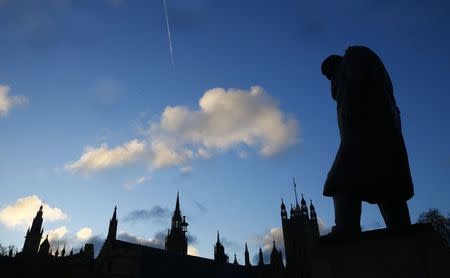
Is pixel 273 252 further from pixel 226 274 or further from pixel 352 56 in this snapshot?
pixel 352 56

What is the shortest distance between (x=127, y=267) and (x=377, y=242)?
149 feet

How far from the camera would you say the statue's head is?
5589 mm

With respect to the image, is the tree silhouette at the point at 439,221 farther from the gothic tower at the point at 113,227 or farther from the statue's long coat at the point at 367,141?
the gothic tower at the point at 113,227

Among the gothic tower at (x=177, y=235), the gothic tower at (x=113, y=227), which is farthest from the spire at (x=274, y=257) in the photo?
the gothic tower at (x=113, y=227)

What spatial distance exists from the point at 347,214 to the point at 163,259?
151 ft

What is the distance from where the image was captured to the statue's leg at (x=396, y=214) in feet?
14.5

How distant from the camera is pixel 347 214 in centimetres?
438

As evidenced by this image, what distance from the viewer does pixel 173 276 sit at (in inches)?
1827

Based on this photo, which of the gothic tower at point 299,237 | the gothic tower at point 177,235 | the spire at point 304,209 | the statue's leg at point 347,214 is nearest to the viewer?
the statue's leg at point 347,214

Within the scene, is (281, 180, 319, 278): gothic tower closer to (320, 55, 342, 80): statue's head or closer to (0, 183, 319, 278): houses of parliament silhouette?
(0, 183, 319, 278): houses of parliament silhouette

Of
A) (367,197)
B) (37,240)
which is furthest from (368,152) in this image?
(37,240)

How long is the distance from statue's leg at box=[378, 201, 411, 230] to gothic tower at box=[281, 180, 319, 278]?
59527 mm

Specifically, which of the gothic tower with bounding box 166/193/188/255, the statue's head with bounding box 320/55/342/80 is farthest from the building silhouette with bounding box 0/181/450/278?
the statue's head with bounding box 320/55/342/80

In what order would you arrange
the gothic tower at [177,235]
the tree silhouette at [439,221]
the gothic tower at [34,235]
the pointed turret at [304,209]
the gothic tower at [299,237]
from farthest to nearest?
the gothic tower at [177,235], the gothic tower at [34,235], the pointed turret at [304,209], the gothic tower at [299,237], the tree silhouette at [439,221]
